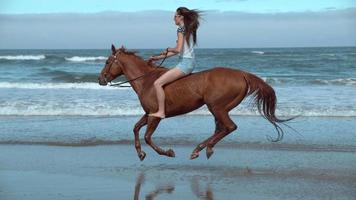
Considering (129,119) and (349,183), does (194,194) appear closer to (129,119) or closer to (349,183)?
(349,183)

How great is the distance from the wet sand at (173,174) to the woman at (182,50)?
1.03m

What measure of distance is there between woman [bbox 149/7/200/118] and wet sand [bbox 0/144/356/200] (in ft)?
3.38

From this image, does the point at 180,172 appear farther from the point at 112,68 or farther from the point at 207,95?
the point at 112,68

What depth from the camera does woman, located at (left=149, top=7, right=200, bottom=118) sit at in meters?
8.12

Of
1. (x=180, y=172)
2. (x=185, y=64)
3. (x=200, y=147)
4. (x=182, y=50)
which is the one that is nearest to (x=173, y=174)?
(x=180, y=172)

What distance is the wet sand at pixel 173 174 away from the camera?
6.81m

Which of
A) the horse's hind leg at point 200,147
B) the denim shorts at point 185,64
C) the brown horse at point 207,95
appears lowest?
the horse's hind leg at point 200,147

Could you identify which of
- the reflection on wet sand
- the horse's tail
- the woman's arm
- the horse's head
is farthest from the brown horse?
the reflection on wet sand

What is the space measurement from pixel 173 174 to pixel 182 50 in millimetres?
1726

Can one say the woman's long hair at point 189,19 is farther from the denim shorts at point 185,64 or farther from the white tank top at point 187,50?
the denim shorts at point 185,64

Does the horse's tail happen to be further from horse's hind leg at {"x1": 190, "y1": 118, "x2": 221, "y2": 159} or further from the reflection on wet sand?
the reflection on wet sand

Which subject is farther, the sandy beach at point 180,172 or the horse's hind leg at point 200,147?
the horse's hind leg at point 200,147

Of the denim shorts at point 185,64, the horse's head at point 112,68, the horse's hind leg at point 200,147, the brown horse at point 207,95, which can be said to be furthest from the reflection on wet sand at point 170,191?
the horse's head at point 112,68

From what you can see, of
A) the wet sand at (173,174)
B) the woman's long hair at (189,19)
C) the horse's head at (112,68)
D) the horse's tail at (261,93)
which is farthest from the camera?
the horse's head at (112,68)
